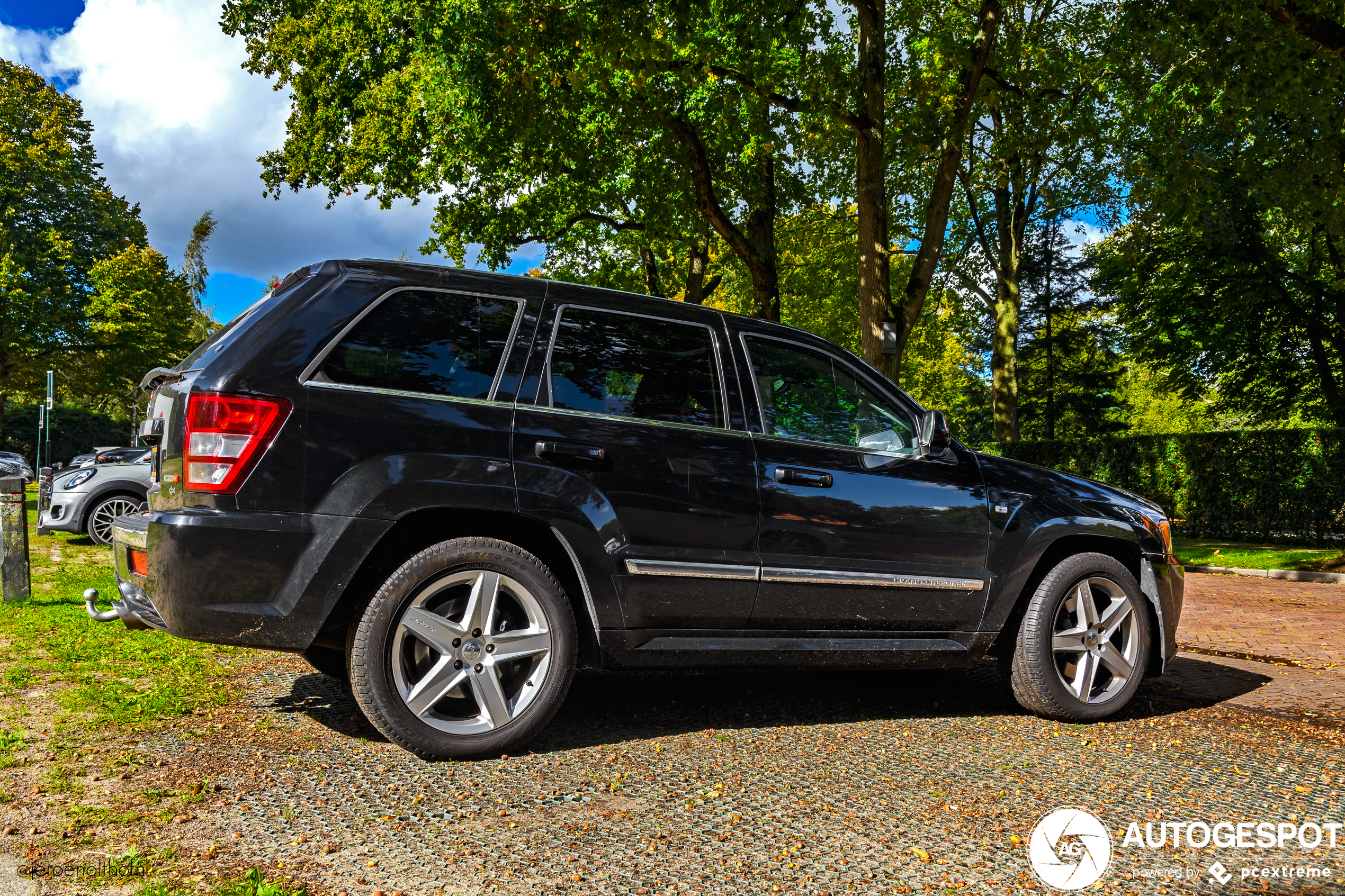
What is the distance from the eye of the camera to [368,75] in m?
17.7

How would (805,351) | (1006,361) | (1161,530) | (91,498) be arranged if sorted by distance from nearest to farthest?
1. (805,351)
2. (1161,530)
3. (91,498)
4. (1006,361)

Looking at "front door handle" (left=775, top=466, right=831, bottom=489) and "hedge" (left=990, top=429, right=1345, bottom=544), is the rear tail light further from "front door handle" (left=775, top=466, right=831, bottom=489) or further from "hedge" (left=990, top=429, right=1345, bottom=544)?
"hedge" (left=990, top=429, right=1345, bottom=544)

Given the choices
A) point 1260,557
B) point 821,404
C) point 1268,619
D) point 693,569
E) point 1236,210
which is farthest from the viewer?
point 1236,210

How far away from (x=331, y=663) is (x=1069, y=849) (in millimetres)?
3417

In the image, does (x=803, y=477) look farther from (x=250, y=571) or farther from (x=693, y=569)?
(x=250, y=571)

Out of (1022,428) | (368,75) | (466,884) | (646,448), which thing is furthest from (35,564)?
(1022,428)

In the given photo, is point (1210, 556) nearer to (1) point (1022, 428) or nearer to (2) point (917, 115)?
(2) point (917, 115)

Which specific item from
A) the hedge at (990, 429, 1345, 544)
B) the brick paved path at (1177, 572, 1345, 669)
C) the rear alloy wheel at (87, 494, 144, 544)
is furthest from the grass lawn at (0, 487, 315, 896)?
the hedge at (990, 429, 1345, 544)

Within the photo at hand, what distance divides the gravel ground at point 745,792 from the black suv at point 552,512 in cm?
32

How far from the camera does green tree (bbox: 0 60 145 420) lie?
3194cm

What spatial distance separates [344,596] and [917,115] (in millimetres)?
11162

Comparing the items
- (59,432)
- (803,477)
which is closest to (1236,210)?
(803,477)

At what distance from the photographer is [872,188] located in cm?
1166

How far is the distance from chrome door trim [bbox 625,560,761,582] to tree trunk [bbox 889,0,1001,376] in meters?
8.26
